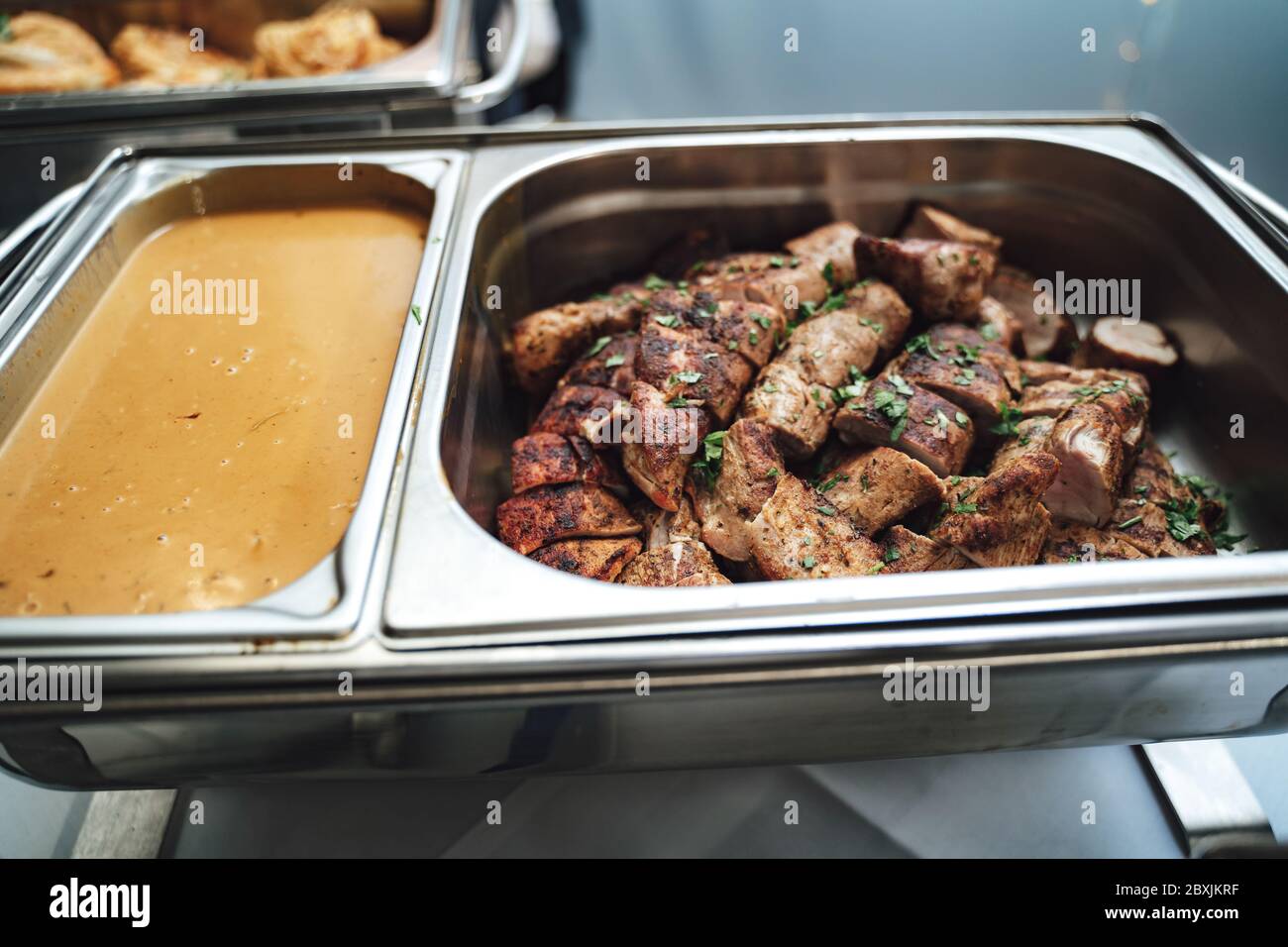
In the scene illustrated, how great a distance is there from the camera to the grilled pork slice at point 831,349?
1742mm

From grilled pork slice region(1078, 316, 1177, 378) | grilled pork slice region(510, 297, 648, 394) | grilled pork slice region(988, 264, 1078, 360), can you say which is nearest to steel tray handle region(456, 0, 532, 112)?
grilled pork slice region(510, 297, 648, 394)

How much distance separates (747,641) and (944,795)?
870 millimetres

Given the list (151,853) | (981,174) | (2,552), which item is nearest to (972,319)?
(981,174)

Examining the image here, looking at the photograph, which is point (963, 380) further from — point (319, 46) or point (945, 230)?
point (319, 46)

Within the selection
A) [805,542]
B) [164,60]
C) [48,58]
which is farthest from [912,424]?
[48,58]

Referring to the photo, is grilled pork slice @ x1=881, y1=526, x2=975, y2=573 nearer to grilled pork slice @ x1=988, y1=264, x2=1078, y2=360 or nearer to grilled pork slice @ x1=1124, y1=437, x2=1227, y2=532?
grilled pork slice @ x1=1124, y1=437, x2=1227, y2=532

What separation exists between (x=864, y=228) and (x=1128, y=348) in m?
0.75

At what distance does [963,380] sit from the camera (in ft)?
5.58

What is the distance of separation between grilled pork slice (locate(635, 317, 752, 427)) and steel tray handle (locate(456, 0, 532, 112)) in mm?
1534

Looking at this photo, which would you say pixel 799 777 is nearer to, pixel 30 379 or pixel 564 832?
pixel 564 832

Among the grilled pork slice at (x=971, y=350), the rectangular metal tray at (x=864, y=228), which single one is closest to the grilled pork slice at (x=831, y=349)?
the grilled pork slice at (x=971, y=350)

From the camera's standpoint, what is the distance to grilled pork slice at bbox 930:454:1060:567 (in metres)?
1.39

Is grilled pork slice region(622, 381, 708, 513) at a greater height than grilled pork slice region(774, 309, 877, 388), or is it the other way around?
grilled pork slice region(774, 309, 877, 388)

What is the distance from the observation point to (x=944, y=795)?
1.65 meters
